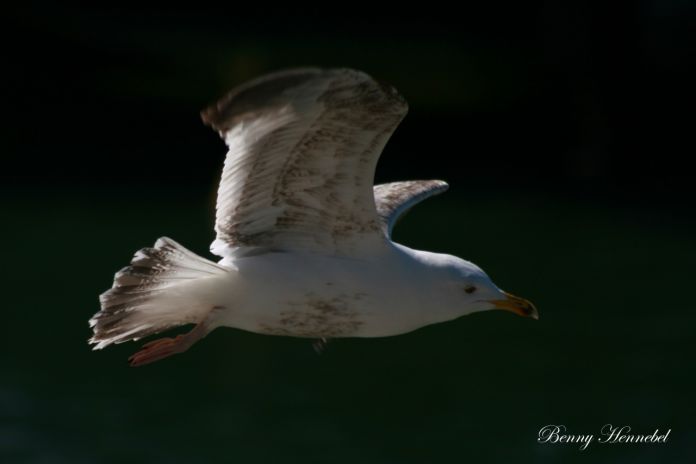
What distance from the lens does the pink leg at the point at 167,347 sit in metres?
4.84

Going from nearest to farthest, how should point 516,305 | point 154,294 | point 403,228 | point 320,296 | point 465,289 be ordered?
point 320,296, point 154,294, point 465,289, point 516,305, point 403,228

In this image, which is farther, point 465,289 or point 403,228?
point 403,228

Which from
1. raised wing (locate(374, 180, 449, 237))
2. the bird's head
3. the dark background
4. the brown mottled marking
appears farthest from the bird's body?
the dark background

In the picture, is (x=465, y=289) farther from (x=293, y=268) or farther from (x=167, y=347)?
(x=167, y=347)

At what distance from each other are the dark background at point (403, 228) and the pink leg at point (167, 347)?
4.92m

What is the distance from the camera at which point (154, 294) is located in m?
4.92

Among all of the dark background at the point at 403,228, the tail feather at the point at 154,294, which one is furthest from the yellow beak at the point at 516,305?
the dark background at the point at 403,228

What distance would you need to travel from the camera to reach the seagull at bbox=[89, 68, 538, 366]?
464 cm

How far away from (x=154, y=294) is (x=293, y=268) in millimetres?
500

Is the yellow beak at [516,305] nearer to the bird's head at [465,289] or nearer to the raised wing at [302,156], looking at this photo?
the bird's head at [465,289]

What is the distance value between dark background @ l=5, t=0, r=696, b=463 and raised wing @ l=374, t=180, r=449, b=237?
404 centimetres

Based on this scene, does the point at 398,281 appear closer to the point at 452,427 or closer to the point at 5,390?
the point at 452,427

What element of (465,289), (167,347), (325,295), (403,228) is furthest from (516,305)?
(403,228)

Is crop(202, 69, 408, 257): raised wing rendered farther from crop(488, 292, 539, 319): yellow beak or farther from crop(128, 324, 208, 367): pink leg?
crop(488, 292, 539, 319): yellow beak
